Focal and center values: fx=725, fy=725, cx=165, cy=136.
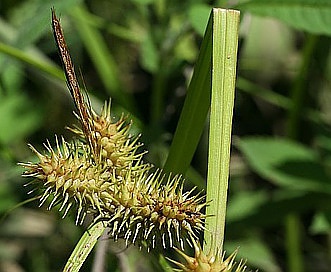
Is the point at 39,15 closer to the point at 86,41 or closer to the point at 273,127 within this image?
the point at 86,41

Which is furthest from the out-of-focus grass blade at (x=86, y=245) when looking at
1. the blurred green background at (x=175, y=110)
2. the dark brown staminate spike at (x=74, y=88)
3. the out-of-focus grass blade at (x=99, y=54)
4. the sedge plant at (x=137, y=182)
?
the out-of-focus grass blade at (x=99, y=54)

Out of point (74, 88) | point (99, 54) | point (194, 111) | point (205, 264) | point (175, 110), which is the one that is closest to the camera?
point (205, 264)

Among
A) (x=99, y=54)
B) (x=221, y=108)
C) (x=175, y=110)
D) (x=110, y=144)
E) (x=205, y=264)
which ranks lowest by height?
(x=205, y=264)

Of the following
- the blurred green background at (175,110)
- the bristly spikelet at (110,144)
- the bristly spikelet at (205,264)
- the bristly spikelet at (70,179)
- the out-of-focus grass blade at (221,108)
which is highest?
the blurred green background at (175,110)

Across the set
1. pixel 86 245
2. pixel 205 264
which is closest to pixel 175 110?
pixel 86 245

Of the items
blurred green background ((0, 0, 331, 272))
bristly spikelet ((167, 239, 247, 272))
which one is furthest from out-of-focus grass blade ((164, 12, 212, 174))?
blurred green background ((0, 0, 331, 272))

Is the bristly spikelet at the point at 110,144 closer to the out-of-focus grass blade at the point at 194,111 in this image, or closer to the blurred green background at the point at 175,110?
the out-of-focus grass blade at the point at 194,111

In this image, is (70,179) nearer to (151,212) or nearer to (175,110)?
(151,212)

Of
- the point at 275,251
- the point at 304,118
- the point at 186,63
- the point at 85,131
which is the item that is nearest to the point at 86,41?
the point at 186,63
